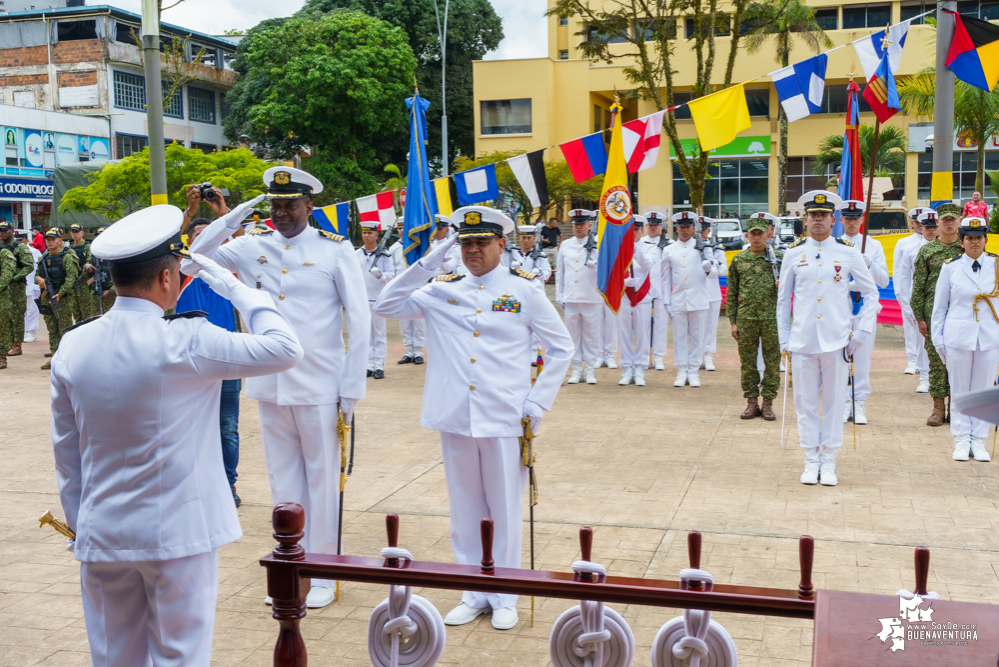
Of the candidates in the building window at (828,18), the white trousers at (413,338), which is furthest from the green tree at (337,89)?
the white trousers at (413,338)

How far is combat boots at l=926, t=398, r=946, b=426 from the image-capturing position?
933 centimetres

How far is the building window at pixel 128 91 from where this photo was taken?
46969 millimetres

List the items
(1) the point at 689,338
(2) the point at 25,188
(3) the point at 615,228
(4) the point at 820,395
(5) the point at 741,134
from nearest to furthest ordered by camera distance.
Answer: (4) the point at 820,395 → (3) the point at 615,228 → (1) the point at 689,338 → (2) the point at 25,188 → (5) the point at 741,134

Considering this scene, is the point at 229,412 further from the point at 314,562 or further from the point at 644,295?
the point at 644,295

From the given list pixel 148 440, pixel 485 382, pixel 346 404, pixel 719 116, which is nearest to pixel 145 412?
pixel 148 440

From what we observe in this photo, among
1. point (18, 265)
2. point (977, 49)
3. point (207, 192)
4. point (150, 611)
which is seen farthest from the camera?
point (18, 265)

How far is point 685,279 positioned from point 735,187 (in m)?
30.4

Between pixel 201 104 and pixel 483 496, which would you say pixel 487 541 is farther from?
pixel 201 104

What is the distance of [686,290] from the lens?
41.2ft

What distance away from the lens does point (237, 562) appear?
5617 millimetres

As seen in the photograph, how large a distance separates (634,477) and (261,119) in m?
34.2

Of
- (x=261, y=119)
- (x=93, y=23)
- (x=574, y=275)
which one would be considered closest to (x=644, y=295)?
(x=574, y=275)

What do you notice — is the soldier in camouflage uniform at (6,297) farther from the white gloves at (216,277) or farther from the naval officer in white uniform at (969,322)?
the white gloves at (216,277)

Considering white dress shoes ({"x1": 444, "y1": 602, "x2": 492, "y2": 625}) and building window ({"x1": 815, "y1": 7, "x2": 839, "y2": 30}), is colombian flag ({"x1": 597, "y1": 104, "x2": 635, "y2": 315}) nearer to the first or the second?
white dress shoes ({"x1": 444, "y1": 602, "x2": 492, "y2": 625})
